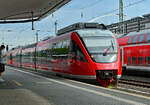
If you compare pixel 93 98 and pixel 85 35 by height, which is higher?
pixel 85 35

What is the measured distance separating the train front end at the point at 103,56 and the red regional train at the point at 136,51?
6.03m

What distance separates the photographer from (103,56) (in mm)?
12211

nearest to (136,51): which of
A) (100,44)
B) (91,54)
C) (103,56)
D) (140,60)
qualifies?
(140,60)

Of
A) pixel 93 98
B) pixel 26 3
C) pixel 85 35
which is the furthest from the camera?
pixel 26 3

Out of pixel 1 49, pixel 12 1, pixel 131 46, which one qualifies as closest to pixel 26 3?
pixel 12 1

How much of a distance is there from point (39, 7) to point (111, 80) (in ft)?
23.3

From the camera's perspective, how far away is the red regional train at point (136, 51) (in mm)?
18047

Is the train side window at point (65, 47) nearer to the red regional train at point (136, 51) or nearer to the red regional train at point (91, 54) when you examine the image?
the red regional train at point (91, 54)

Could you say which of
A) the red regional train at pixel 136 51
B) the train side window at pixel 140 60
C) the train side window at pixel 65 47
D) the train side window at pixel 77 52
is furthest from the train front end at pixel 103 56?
the train side window at pixel 140 60

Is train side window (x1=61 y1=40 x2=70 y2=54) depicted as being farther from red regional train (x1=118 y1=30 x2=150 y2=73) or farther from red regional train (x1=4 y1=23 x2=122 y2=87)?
red regional train (x1=118 y1=30 x2=150 y2=73)

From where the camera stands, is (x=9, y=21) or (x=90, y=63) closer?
(x=90, y=63)

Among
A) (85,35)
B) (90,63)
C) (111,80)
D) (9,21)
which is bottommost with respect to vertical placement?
(111,80)

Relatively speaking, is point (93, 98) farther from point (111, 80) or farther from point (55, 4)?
point (55, 4)

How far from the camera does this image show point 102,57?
480 inches
